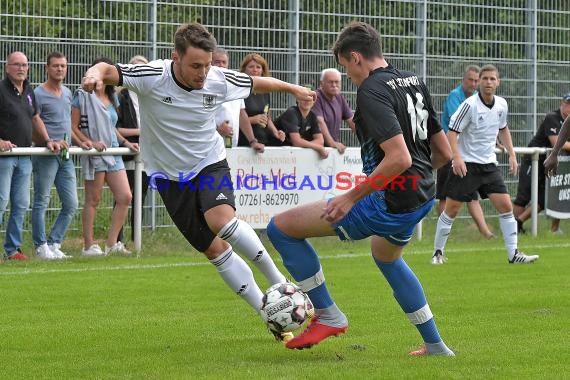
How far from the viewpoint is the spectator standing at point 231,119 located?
14.4 m

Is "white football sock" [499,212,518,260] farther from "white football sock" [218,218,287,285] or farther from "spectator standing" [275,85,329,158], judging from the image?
"white football sock" [218,218,287,285]

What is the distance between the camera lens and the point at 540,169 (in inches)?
760

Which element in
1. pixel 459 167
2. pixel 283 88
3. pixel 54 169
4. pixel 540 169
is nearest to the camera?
pixel 283 88

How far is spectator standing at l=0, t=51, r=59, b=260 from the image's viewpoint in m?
13.9

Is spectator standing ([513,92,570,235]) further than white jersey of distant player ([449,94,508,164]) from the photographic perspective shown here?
Yes

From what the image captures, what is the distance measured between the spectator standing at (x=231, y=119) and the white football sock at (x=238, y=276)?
578cm

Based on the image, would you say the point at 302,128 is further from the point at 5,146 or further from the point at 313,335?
the point at 313,335

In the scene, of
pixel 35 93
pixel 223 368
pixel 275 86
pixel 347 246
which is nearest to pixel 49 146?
pixel 35 93

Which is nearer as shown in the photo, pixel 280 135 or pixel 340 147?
pixel 280 135

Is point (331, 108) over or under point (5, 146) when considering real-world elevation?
over

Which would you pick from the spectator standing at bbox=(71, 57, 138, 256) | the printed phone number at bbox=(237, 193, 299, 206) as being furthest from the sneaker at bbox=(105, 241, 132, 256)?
the printed phone number at bbox=(237, 193, 299, 206)

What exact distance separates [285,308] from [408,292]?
2.44 feet

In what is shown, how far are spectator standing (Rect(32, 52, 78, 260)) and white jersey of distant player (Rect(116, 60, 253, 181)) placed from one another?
219 inches

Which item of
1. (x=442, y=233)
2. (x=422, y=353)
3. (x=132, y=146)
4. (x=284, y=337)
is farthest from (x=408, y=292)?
(x=132, y=146)
